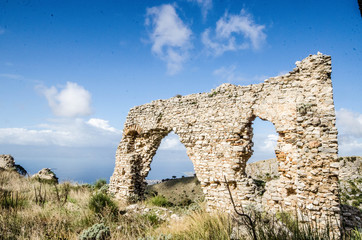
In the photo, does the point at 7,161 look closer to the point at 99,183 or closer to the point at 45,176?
the point at 45,176

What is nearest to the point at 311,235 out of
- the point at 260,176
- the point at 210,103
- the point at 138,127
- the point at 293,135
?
the point at 293,135

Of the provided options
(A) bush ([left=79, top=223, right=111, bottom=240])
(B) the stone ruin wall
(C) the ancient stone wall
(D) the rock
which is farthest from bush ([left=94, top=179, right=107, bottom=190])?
(C) the ancient stone wall

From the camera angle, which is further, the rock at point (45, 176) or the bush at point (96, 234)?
the rock at point (45, 176)

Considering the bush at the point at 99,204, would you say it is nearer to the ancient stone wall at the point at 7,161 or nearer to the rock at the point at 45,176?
the rock at the point at 45,176

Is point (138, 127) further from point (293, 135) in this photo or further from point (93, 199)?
point (293, 135)

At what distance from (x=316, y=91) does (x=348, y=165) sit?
15299mm

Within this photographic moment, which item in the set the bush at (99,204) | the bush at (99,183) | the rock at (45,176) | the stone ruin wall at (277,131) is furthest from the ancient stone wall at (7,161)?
the bush at (99,204)

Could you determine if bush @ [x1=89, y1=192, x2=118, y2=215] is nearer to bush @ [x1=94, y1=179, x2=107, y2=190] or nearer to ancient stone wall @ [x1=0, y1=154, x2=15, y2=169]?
bush @ [x1=94, y1=179, x2=107, y2=190]

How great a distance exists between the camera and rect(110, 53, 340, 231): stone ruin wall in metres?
5.84

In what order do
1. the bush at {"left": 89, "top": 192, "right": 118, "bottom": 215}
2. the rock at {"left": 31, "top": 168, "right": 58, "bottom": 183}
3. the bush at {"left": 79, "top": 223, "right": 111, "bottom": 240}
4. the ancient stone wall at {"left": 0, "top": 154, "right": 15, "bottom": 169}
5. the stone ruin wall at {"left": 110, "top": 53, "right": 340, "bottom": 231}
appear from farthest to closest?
the ancient stone wall at {"left": 0, "top": 154, "right": 15, "bottom": 169} < the rock at {"left": 31, "top": 168, "right": 58, "bottom": 183} < the bush at {"left": 89, "top": 192, "right": 118, "bottom": 215} < the stone ruin wall at {"left": 110, "top": 53, "right": 340, "bottom": 231} < the bush at {"left": 79, "top": 223, "right": 111, "bottom": 240}

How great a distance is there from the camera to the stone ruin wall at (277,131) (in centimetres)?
584

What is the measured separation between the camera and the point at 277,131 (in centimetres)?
674

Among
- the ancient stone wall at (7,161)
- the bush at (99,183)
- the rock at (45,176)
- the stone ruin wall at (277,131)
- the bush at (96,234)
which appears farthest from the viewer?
the ancient stone wall at (7,161)

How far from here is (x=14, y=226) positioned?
17.8ft
